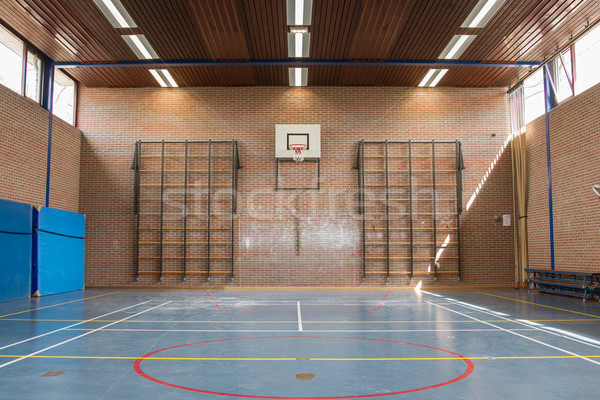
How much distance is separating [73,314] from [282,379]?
6.26 metres

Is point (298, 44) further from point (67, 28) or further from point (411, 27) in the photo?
point (67, 28)

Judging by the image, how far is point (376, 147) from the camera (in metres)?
15.5

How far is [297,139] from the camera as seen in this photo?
15148 mm

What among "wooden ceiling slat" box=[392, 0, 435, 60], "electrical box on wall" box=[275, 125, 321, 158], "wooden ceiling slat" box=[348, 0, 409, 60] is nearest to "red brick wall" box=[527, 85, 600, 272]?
"wooden ceiling slat" box=[392, 0, 435, 60]

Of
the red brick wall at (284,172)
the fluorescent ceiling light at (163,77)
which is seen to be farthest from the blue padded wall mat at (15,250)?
the fluorescent ceiling light at (163,77)

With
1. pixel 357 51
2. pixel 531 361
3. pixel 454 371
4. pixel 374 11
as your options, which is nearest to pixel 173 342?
pixel 454 371

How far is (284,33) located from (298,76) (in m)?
2.92

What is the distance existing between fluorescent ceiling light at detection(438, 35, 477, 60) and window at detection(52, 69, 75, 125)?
39.2 feet

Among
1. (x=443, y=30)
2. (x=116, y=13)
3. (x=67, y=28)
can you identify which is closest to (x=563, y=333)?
(x=443, y=30)

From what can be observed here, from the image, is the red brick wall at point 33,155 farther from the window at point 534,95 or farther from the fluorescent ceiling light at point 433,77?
the window at point 534,95

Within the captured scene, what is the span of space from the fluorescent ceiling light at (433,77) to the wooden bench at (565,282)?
665 cm

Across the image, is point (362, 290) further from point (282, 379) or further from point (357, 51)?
point (282, 379)

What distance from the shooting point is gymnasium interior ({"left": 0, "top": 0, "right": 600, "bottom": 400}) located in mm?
10266

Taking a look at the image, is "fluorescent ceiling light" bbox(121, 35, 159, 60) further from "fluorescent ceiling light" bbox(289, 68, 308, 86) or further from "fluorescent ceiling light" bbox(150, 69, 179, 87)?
"fluorescent ceiling light" bbox(289, 68, 308, 86)
